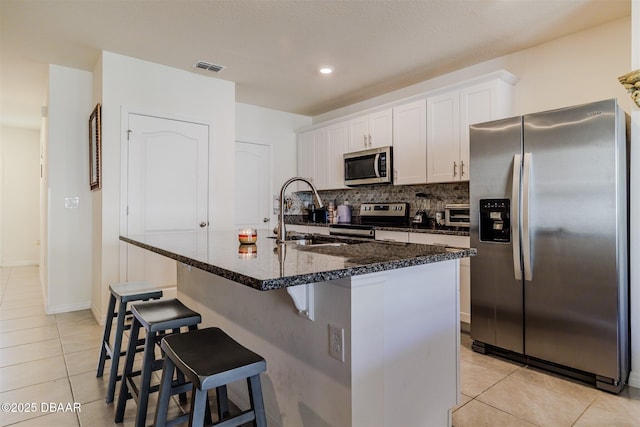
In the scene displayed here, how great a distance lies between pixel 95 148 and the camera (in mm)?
3531

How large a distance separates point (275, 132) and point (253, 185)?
0.86m

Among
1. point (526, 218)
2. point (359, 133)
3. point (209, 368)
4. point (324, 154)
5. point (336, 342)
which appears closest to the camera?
point (209, 368)

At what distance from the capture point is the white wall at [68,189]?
373cm

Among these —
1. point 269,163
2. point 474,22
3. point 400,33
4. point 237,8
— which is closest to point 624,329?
point 474,22

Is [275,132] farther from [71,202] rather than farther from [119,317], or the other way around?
[119,317]

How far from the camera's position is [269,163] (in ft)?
17.0

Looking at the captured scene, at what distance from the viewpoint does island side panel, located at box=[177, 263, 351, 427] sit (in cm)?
128

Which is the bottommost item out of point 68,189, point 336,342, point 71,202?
point 336,342

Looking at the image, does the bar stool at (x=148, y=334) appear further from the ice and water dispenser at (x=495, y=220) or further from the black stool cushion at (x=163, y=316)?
the ice and water dispenser at (x=495, y=220)

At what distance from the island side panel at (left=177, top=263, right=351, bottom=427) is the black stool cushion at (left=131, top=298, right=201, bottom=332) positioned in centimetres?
26

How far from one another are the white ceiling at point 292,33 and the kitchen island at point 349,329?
1.88m

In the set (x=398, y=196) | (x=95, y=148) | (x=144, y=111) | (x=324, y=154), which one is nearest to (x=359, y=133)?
(x=324, y=154)

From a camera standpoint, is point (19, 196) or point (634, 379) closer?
point (634, 379)

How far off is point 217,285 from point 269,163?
3252mm
